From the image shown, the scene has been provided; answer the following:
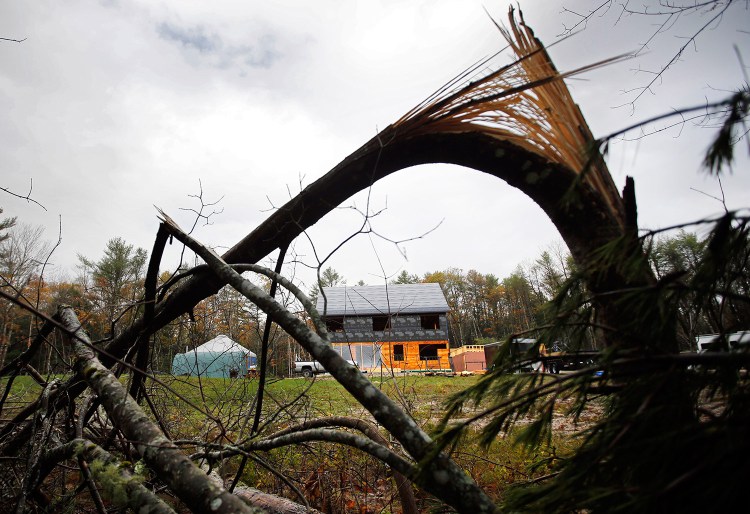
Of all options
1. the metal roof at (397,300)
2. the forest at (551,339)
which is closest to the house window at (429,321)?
the metal roof at (397,300)

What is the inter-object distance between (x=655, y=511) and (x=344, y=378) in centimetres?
84

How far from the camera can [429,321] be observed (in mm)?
29703

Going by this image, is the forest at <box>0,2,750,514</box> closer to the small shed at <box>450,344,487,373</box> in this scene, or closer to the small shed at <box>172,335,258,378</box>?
the small shed at <box>172,335,258,378</box>

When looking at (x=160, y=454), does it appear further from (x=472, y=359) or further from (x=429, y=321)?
(x=429, y=321)

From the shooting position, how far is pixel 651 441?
618mm

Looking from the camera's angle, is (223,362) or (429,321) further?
(429,321)

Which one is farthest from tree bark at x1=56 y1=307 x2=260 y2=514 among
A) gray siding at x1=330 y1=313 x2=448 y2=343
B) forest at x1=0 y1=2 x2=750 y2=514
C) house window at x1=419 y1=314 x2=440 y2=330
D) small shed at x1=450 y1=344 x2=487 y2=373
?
house window at x1=419 y1=314 x2=440 y2=330

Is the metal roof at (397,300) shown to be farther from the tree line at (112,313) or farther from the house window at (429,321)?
the tree line at (112,313)

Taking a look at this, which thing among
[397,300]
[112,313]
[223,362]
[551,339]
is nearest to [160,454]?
[551,339]

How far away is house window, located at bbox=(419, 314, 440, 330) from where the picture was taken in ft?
95.5

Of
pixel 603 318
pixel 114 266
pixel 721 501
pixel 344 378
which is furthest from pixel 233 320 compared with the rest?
pixel 114 266

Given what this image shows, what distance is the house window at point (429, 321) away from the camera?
95.5 feet

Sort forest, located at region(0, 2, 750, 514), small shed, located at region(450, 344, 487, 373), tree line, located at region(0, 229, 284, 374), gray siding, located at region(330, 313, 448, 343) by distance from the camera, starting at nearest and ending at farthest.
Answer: forest, located at region(0, 2, 750, 514)
tree line, located at region(0, 229, 284, 374)
small shed, located at region(450, 344, 487, 373)
gray siding, located at region(330, 313, 448, 343)

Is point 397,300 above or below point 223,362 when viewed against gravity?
above
